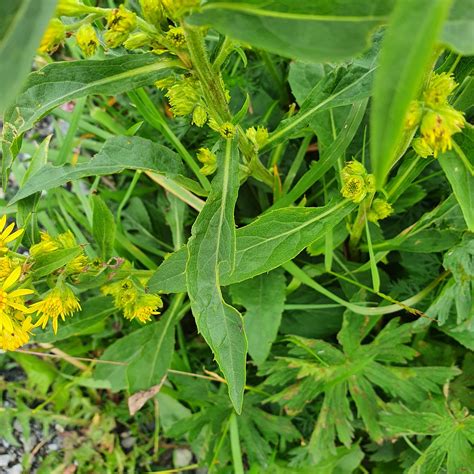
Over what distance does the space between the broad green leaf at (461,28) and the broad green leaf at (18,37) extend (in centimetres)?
38

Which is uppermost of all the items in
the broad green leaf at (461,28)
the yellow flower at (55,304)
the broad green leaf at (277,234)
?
the broad green leaf at (461,28)

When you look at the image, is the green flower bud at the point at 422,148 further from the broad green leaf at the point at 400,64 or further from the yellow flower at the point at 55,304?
the yellow flower at the point at 55,304

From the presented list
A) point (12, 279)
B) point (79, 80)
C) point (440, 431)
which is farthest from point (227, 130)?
point (440, 431)

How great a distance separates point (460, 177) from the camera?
1.07 metres

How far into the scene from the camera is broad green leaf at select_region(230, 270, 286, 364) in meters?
1.51

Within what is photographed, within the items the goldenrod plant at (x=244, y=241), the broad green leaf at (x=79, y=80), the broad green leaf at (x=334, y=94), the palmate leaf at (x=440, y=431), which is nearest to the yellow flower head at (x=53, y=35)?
the goldenrod plant at (x=244, y=241)

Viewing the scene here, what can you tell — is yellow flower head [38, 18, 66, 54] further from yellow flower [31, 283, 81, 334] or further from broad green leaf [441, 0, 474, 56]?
broad green leaf [441, 0, 474, 56]

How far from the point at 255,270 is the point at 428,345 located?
682 millimetres

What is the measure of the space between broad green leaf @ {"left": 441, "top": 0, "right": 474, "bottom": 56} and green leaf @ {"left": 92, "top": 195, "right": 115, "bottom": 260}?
0.88 meters

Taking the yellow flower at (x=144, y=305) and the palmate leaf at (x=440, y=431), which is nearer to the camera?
the yellow flower at (x=144, y=305)

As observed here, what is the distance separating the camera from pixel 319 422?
159 cm

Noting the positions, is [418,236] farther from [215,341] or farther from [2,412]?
[2,412]

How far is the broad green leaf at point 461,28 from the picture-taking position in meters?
0.59

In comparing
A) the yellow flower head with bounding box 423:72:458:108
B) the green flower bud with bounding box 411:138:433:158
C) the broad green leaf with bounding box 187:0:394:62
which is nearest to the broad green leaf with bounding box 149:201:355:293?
the green flower bud with bounding box 411:138:433:158
